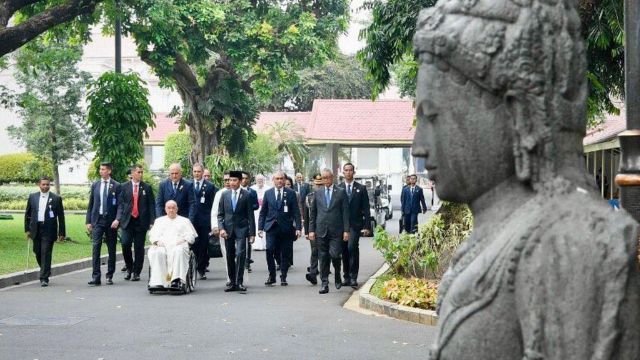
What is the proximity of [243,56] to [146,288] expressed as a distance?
54.2 feet

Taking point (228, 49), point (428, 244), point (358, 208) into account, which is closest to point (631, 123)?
point (428, 244)

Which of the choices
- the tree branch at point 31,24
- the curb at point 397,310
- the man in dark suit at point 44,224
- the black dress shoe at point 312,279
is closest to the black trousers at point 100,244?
the man in dark suit at point 44,224

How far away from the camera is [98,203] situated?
16828 mm

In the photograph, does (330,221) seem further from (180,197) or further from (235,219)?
(180,197)

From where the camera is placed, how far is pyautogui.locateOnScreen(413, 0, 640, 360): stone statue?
2275mm

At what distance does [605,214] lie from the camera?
2.35 metres

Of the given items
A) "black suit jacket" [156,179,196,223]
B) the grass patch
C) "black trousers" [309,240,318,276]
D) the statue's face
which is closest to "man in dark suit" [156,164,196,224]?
"black suit jacket" [156,179,196,223]

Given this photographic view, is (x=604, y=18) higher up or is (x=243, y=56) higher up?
(x=243, y=56)

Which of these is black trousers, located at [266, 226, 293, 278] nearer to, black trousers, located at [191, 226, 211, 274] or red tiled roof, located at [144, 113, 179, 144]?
black trousers, located at [191, 226, 211, 274]

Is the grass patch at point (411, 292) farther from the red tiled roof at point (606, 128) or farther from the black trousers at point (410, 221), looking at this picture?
the red tiled roof at point (606, 128)

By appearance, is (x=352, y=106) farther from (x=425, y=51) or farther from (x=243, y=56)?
(x=425, y=51)

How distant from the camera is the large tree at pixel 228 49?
2908cm

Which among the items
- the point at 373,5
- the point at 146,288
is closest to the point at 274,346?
the point at 146,288

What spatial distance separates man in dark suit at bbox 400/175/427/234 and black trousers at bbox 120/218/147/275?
8672mm
